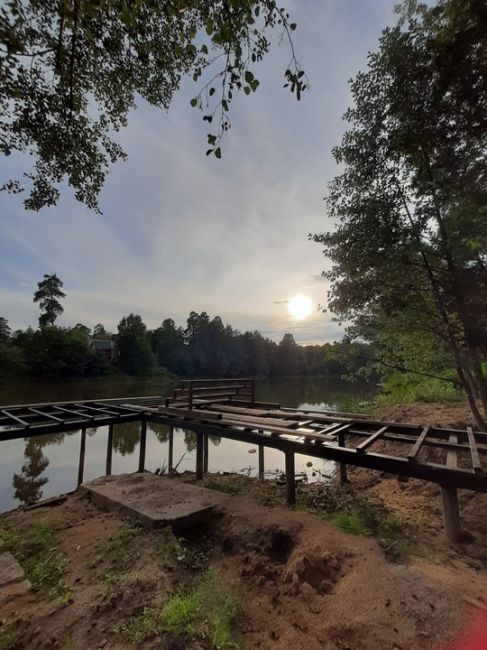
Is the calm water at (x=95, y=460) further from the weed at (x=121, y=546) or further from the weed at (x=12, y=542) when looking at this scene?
the weed at (x=121, y=546)

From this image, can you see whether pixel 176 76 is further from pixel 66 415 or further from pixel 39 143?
pixel 66 415

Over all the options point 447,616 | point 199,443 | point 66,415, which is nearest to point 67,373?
point 66,415

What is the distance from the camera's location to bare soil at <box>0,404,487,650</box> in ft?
6.89

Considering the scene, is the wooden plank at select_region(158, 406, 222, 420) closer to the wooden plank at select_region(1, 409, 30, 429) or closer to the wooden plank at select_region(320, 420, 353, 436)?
the wooden plank at select_region(320, 420, 353, 436)

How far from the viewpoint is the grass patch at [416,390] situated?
38.2 ft

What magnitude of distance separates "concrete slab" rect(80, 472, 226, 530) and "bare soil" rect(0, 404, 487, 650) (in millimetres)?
146

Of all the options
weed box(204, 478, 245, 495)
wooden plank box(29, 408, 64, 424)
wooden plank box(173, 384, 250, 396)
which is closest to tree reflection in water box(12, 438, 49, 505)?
wooden plank box(29, 408, 64, 424)

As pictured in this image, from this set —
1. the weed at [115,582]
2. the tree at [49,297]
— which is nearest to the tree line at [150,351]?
the tree at [49,297]

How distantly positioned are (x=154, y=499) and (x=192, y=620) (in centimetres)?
221

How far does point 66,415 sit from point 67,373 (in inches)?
1338

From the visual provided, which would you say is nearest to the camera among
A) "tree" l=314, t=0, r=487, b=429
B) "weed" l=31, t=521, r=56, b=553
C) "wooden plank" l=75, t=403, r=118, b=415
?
"weed" l=31, t=521, r=56, b=553

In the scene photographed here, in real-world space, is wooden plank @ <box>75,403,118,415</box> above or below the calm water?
above

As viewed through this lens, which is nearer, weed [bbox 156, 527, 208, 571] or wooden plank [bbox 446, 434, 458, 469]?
weed [bbox 156, 527, 208, 571]

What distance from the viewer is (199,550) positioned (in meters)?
3.34
